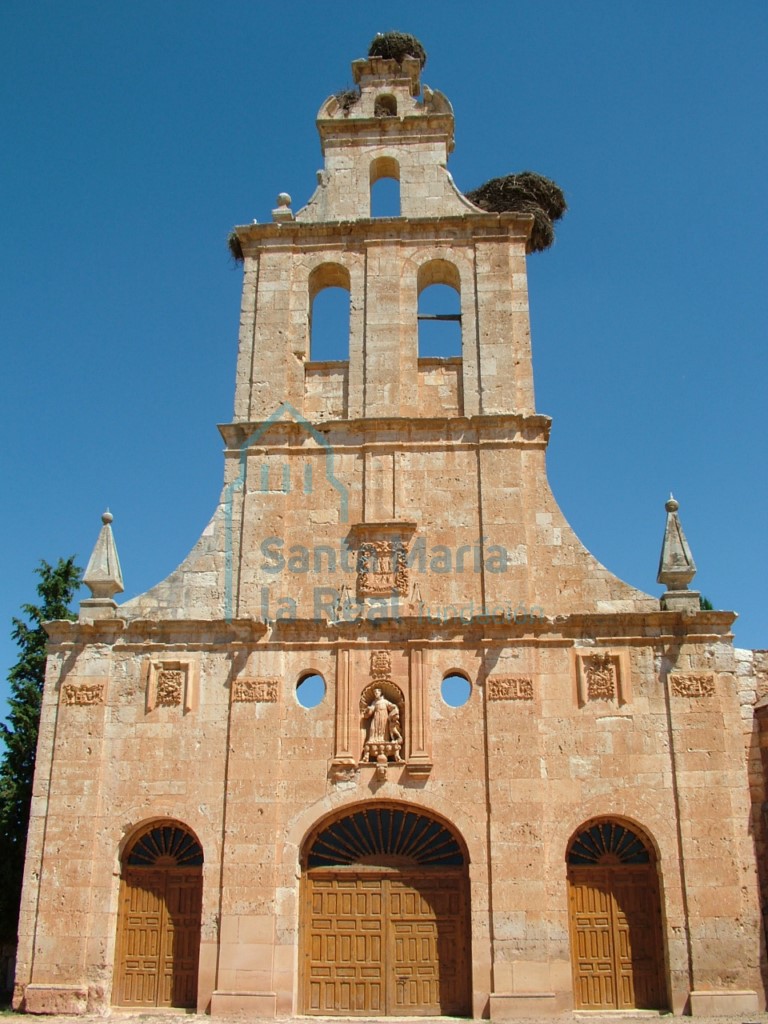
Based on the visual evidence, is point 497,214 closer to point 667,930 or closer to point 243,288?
point 243,288

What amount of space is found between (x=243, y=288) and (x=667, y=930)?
12.6 meters

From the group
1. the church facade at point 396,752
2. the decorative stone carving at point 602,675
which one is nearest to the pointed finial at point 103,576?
the church facade at point 396,752

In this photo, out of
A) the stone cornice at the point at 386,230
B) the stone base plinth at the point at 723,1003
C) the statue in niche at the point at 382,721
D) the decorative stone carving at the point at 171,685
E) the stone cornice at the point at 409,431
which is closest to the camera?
the stone base plinth at the point at 723,1003

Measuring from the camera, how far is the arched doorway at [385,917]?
1404 centimetres

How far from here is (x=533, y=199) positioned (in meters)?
19.8

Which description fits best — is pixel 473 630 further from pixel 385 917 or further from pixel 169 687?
pixel 169 687

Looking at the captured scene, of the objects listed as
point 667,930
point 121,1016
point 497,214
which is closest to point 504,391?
point 497,214

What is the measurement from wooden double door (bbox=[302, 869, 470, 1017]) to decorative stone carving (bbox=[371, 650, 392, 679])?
2841 millimetres

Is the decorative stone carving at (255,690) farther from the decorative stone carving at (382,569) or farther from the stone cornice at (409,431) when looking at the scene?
the stone cornice at (409,431)

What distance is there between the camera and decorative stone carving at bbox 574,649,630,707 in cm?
1506

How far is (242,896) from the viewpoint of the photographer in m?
14.3

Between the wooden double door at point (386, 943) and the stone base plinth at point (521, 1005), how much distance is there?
0.54 m

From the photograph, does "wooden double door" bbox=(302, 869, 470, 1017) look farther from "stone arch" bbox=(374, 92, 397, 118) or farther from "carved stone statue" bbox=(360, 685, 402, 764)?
"stone arch" bbox=(374, 92, 397, 118)

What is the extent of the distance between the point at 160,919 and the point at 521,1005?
5294 millimetres
